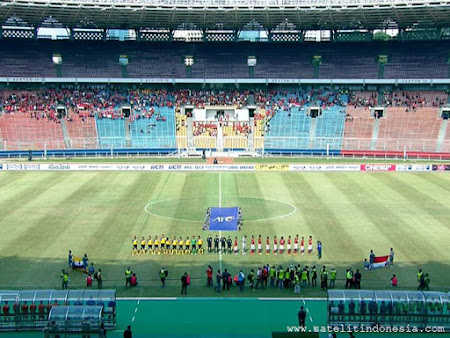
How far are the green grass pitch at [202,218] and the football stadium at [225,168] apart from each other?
0.17 m

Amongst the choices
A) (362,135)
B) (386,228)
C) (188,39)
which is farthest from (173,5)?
(386,228)

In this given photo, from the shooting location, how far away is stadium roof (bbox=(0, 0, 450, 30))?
6162 centimetres

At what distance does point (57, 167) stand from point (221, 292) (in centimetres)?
3420

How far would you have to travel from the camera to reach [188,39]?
7981cm

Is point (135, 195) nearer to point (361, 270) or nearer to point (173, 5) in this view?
point (361, 270)

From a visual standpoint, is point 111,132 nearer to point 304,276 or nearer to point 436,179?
point 436,179

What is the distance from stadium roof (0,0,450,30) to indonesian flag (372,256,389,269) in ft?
139

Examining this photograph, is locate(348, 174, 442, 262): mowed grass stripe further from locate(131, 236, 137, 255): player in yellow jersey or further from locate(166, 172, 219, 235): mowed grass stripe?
locate(131, 236, 137, 255): player in yellow jersey

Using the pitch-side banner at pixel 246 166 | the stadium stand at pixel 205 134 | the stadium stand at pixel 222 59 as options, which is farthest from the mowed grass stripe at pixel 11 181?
the stadium stand at pixel 222 59

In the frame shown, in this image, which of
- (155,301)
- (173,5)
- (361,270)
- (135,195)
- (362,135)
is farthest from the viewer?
(362,135)

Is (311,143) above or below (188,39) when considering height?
below

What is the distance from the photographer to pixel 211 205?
38.3 metres

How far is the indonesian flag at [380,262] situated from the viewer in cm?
2583

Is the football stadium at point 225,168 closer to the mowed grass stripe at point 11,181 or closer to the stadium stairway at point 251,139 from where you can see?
the stadium stairway at point 251,139
